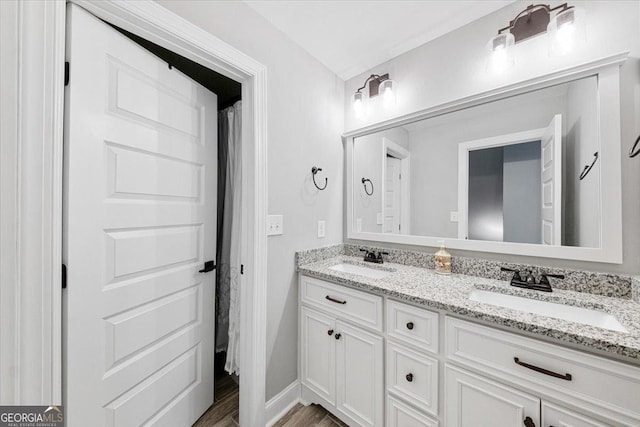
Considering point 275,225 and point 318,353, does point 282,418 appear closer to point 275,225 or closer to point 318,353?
point 318,353

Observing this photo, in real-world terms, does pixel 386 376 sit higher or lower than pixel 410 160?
lower

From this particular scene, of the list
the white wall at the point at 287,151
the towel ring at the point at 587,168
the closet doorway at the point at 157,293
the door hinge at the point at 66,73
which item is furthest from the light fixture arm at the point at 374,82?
the door hinge at the point at 66,73

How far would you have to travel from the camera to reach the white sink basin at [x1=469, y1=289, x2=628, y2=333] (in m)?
0.97

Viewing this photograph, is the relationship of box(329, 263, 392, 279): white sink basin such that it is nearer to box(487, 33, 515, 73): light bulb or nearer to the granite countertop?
the granite countertop

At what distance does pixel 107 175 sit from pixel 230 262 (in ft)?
3.24

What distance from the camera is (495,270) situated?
139 cm

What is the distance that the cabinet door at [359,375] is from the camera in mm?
1265

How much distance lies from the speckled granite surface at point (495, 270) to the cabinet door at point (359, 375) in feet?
1.90

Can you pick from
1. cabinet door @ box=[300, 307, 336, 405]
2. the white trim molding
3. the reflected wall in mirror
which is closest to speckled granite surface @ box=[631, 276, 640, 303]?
the reflected wall in mirror

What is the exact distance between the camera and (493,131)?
1441mm

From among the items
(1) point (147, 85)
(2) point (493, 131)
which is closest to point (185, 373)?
(1) point (147, 85)

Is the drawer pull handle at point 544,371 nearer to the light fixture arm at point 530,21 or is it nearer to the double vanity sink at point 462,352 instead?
the double vanity sink at point 462,352

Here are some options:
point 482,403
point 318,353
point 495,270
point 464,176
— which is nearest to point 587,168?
point 464,176

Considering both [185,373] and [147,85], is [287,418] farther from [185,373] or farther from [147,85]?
[147,85]
